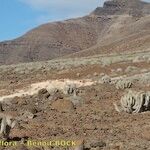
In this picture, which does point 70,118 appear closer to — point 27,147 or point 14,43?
point 27,147

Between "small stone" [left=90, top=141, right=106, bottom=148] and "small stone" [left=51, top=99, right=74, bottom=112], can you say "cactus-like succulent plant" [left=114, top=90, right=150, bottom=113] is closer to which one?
"small stone" [left=51, top=99, right=74, bottom=112]

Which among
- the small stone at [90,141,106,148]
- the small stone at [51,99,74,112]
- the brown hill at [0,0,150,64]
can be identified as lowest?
the small stone at [90,141,106,148]

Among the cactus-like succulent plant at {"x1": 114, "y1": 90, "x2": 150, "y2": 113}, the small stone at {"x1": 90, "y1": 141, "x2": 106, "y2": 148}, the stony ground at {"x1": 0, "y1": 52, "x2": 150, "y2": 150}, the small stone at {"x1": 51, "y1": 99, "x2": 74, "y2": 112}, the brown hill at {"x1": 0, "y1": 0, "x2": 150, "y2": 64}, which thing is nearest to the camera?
the small stone at {"x1": 90, "y1": 141, "x2": 106, "y2": 148}

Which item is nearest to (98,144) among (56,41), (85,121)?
(85,121)

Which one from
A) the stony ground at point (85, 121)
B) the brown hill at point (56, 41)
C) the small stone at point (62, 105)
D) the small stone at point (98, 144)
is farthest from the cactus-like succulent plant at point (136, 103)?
the brown hill at point (56, 41)

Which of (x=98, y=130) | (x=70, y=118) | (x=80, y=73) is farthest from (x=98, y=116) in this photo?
(x=80, y=73)

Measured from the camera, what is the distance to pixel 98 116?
19078 mm

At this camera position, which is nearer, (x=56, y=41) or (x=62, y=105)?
(x=62, y=105)

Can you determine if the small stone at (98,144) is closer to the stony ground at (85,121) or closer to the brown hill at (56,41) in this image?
the stony ground at (85,121)

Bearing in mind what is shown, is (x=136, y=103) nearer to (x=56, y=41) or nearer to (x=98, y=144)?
(x=98, y=144)

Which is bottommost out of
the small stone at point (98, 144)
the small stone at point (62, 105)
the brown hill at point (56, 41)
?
the small stone at point (98, 144)

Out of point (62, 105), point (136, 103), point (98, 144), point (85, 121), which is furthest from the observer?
point (62, 105)

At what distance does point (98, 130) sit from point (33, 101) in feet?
30.1

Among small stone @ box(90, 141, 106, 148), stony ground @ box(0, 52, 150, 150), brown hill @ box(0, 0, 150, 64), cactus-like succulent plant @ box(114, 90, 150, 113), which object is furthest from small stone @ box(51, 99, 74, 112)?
brown hill @ box(0, 0, 150, 64)
